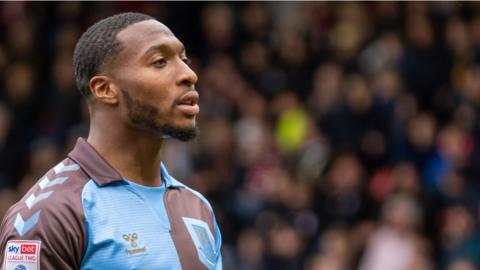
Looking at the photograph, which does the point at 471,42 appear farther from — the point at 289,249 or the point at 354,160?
the point at 289,249

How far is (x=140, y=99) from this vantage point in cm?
461

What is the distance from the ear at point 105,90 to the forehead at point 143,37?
13 cm

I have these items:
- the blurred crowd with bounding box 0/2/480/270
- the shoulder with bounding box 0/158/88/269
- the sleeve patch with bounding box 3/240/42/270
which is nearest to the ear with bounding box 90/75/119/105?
the shoulder with bounding box 0/158/88/269

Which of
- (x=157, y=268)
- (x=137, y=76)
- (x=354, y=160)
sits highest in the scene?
(x=137, y=76)

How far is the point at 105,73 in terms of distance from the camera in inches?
181

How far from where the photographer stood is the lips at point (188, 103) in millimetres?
4641

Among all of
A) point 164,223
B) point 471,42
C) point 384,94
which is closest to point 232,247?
point 384,94

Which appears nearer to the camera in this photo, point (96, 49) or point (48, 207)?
point (48, 207)

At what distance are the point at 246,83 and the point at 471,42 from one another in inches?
110

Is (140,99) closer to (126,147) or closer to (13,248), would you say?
(126,147)

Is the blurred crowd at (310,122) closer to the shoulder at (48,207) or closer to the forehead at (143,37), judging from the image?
the forehead at (143,37)

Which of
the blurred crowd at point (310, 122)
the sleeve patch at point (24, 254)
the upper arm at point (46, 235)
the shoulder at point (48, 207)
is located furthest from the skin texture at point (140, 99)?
the blurred crowd at point (310, 122)

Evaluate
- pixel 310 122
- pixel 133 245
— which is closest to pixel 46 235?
pixel 133 245

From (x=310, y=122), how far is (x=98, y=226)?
9.47m
